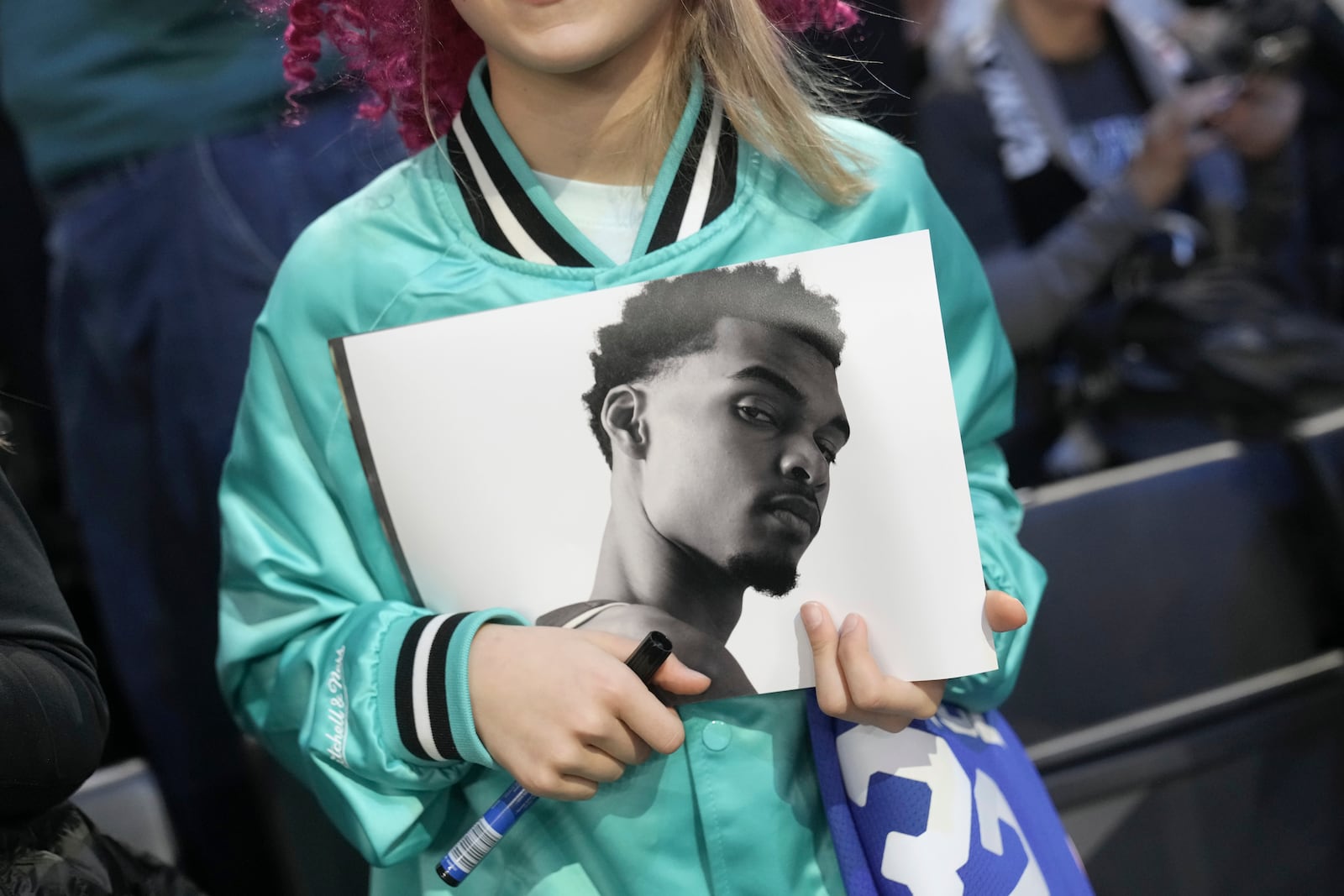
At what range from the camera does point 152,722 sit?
1.27m

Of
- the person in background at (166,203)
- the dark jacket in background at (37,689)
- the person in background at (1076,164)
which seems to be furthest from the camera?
the person in background at (1076,164)

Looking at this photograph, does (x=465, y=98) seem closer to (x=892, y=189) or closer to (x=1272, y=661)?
(x=892, y=189)

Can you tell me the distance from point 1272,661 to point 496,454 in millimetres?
963

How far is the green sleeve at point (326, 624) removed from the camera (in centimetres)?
69

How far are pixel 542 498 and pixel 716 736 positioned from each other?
16 centimetres

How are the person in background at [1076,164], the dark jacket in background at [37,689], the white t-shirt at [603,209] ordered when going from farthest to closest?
the person in background at [1076,164]
the white t-shirt at [603,209]
the dark jacket in background at [37,689]

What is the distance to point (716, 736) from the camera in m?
0.70

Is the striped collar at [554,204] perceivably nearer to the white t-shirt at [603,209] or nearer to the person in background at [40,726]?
the white t-shirt at [603,209]

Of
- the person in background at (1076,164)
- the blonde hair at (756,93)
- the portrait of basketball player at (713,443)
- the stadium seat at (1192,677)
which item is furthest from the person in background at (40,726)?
the person in background at (1076,164)

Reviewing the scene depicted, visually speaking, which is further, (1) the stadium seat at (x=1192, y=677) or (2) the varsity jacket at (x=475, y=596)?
(1) the stadium seat at (x=1192, y=677)

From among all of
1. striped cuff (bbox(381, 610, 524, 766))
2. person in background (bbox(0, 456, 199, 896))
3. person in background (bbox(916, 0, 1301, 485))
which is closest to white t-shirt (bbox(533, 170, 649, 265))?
striped cuff (bbox(381, 610, 524, 766))

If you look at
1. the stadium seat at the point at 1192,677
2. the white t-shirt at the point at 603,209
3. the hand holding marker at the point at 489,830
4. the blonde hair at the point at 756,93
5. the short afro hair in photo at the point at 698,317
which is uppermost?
the blonde hair at the point at 756,93

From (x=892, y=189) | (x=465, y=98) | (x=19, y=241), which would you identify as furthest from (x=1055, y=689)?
(x=19, y=241)

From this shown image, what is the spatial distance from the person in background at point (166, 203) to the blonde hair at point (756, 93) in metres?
0.46
